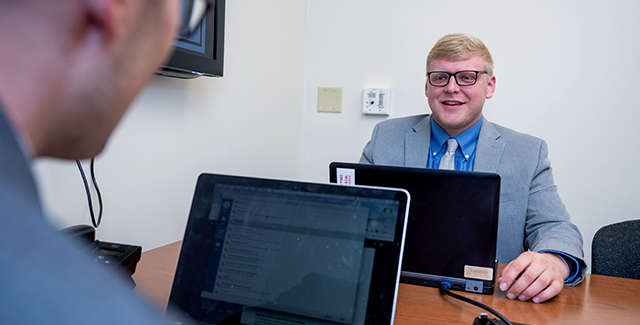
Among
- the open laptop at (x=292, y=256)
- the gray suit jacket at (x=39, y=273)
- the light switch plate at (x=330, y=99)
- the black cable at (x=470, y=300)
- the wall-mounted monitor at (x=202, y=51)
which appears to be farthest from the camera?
the light switch plate at (x=330, y=99)

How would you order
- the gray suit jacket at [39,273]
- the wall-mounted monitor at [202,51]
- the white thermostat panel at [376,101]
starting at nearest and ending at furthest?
the gray suit jacket at [39,273] < the wall-mounted monitor at [202,51] < the white thermostat panel at [376,101]

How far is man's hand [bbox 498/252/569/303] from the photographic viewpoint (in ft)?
3.00

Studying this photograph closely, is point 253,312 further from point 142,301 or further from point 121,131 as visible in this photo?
point 121,131

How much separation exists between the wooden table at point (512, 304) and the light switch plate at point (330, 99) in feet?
4.65

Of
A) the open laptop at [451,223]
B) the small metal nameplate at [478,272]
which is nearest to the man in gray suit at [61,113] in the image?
the open laptop at [451,223]

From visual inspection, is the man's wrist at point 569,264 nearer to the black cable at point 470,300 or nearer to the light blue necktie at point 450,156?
the black cable at point 470,300

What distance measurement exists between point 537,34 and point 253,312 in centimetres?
185

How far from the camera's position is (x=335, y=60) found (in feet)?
7.41

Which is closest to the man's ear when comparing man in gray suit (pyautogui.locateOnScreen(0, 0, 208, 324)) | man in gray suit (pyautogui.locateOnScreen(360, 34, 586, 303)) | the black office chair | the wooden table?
man in gray suit (pyautogui.locateOnScreen(0, 0, 208, 324))

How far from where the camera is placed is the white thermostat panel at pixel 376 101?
2150 millimetres

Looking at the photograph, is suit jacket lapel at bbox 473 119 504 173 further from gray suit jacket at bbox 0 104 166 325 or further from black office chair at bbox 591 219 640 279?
gray suit jacket at bbox 0 104 166 325

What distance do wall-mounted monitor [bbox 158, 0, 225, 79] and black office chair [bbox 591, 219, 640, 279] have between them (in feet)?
4.53

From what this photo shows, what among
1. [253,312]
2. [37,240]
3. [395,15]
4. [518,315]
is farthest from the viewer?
[395,15]

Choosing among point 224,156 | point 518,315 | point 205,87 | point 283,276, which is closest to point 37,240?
point 283,276
